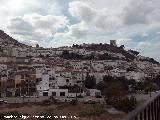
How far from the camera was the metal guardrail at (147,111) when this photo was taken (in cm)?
191

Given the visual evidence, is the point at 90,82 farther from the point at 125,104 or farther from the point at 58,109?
the point at 125,104

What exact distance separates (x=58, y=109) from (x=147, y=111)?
37420 millimetres

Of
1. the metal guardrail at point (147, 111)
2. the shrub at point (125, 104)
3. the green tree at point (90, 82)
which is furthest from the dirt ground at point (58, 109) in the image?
the metal guardrail at point (147, 111)

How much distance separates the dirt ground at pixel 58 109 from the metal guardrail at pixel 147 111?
31555mm

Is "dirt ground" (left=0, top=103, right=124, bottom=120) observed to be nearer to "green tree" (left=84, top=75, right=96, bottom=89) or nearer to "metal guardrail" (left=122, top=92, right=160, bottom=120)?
"green tree" (left=84, top=75, right=96, bottom=89)

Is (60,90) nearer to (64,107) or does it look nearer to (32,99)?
(32,99)

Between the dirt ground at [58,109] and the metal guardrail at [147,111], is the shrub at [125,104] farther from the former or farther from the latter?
the metal guardrail at [147,111]

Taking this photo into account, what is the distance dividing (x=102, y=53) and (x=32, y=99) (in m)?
52.2

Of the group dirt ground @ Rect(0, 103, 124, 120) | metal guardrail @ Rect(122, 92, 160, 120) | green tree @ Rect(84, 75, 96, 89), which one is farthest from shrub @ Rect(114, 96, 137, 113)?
metal guardrail @ Rect(122, 92, 160, 120)

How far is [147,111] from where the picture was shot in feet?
7.53

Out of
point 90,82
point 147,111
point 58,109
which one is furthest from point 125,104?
point 147,111

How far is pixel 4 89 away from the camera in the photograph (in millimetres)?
53531

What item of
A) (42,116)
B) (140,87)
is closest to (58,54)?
(140,87)

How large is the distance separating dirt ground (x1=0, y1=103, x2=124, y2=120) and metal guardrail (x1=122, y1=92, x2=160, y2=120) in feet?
104
